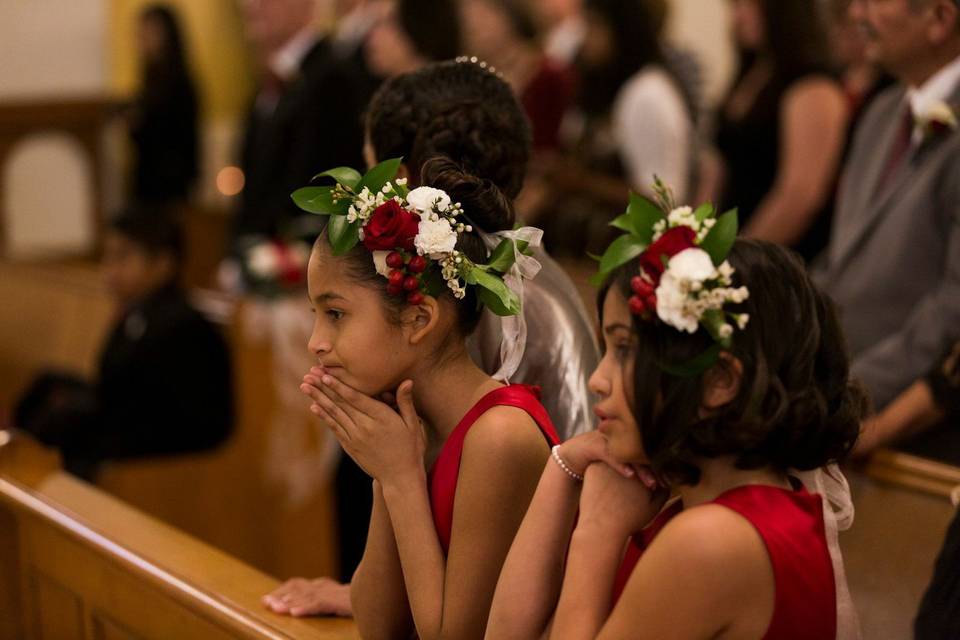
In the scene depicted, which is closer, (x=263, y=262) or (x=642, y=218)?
(x=642, y=218)

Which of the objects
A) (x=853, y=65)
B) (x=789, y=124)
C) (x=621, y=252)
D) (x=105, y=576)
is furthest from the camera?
(x=853, y=65)

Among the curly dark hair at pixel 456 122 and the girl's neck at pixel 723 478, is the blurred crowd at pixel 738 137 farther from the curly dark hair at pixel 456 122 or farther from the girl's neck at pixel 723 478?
the girl's neck at pixel 723 478

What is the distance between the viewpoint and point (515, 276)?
7.49 ft

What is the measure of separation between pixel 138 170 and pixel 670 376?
8.76m

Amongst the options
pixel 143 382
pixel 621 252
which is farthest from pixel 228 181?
pixel 621 252

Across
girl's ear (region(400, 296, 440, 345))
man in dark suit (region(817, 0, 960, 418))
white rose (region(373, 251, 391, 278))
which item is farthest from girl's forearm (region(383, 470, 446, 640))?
man in dark suit (region(817, 0, 960, 418))

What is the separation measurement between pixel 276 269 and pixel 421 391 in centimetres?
333

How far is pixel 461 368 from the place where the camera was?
2336 millimetres

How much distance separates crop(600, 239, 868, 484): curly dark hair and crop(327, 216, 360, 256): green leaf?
1.55 ft

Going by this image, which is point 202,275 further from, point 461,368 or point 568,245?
point 461,368

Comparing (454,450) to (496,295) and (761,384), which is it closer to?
(496,295)

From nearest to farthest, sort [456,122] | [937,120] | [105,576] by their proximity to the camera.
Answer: [456,122] → [105,576] → [937,120]

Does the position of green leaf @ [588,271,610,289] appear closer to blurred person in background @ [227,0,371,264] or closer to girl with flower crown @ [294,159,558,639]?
girl with flower crown @ [294,159,558,639]

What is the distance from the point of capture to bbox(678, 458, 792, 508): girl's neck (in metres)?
1.96
